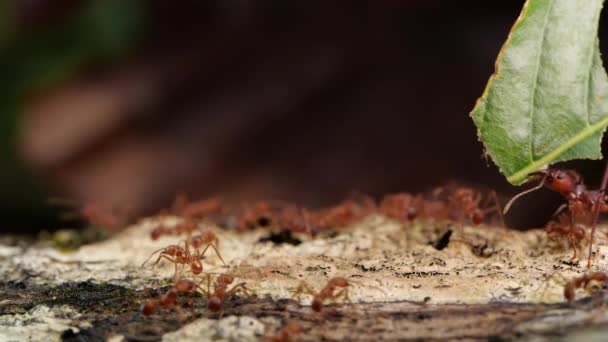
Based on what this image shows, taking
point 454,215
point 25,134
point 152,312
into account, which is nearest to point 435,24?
point 454,215

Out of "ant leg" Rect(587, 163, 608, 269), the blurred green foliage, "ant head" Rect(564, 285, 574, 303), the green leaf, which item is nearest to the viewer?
"ant head" Rect(564, 285, 574, 303)

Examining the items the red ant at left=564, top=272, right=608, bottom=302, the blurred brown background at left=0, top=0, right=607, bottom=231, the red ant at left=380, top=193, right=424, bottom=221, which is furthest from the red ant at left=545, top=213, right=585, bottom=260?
the blurred brown background at left=0, top=0, right=607, bottom=231

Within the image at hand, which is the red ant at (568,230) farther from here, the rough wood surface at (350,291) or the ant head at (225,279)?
the ant head at (225,279)

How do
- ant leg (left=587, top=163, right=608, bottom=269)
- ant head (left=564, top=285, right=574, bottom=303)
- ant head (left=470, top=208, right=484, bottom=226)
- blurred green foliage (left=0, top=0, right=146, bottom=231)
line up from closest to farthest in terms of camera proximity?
ant head (left=564, top=285, right=574, bottom=303), ant leg (left=587, top=163, right=608, bottom=269), ant head (left=470, top=208, right=484, bottom=226), blurred green foliage (left=0, top=0, right=146, bottom=231)

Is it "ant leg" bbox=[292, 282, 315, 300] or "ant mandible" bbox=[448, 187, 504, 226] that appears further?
"ant mandible" bbox=[448, 187, 504, 226]

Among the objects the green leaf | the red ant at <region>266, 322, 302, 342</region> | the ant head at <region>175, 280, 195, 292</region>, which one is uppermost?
the green leaf

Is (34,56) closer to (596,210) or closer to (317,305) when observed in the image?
(317,305)

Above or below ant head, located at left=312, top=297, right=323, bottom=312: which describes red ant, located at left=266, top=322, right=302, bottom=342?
below

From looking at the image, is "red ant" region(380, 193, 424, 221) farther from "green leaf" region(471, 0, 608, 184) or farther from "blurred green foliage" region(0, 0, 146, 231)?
"blurred green foliage" region(0, 0, 146, 231)

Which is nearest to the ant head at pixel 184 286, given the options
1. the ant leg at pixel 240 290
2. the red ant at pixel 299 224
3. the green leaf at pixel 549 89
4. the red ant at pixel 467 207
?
the ant leg at pixel 240 290

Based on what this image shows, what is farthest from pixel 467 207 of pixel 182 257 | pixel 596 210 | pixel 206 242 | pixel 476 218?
pixel 182 257
